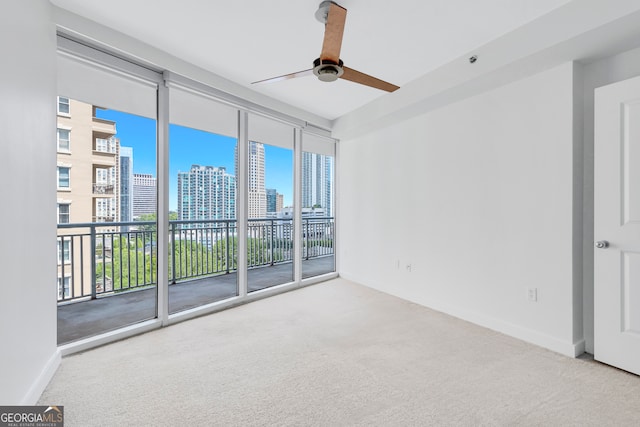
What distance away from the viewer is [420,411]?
172 centimetres

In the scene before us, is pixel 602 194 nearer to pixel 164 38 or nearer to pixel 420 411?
pixel 420 411

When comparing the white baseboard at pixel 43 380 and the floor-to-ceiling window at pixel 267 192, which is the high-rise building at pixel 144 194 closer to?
the floor-to-ceiling window at pixel 267 192

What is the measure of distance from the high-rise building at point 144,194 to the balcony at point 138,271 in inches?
10.7

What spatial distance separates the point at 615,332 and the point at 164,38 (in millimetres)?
4197

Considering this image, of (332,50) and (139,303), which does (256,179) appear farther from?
(332,50)

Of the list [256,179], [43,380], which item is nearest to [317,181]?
[256,179]

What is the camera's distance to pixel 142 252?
4043 millimetres

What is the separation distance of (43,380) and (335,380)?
186 cm

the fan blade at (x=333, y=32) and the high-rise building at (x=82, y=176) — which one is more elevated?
the fan blade at (x=333, y=32)

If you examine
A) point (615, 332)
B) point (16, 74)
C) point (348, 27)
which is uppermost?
point (348, 27)

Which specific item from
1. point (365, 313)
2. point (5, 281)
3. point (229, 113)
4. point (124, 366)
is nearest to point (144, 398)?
point (124, 366)

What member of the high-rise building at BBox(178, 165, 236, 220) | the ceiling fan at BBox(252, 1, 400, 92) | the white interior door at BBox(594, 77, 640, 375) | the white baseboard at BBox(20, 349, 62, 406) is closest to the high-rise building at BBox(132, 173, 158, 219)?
the high-rise building at BBox(178, 165, 236, 220)

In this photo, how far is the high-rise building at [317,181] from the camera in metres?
4.73
